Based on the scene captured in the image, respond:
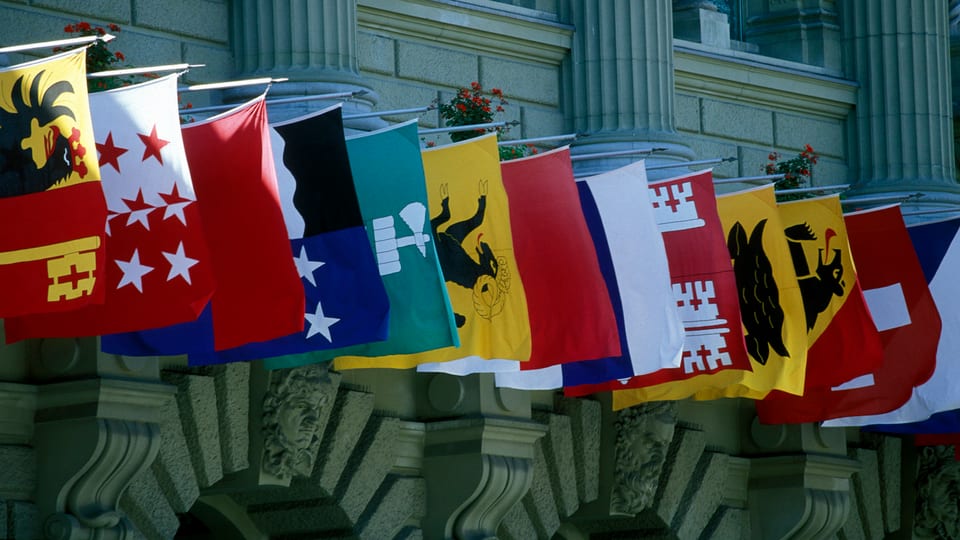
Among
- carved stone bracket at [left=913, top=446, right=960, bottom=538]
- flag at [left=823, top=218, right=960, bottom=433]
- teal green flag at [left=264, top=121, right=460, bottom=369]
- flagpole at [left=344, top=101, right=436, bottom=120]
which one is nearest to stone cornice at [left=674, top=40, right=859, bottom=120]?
flag at [left=823, top=218, right=960, bottom=433]

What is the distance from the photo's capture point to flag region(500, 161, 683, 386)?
961 inches

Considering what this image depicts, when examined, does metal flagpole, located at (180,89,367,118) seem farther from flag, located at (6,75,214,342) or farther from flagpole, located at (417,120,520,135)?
flag, located at (6,75,214,342)

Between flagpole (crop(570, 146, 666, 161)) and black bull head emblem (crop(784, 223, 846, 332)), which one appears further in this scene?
black bull head emblem (crop(784, 223, 846, 332))

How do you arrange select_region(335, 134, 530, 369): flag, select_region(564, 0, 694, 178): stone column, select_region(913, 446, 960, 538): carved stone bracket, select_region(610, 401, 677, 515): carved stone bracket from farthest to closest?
select_region(913, 446, 960, 538): carved stone bracket → select_region(564, 0, 694, 178): stone column → select_region(610, 401, 677, 515): carved stone bracket → select_region(335, 134, 530, 369): flag

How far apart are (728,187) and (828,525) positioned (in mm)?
4140

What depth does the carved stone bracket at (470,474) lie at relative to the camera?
81.4 ft

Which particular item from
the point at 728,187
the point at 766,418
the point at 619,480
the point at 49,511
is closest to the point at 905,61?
the point at 728,187

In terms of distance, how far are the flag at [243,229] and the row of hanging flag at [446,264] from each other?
18mm

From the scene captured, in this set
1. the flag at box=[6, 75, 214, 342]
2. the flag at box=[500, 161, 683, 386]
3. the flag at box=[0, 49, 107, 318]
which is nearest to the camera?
the flag at box=[0, 49, 107, 318]

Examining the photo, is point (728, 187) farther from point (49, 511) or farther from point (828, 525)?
point (49, 511)

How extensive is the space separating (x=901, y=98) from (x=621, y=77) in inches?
199

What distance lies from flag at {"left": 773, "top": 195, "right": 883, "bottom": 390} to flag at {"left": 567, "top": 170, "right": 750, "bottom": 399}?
171cm

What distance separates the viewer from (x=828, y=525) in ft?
96.3

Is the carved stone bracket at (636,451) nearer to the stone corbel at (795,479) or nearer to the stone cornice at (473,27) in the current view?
the stone corbel at (795,479)
